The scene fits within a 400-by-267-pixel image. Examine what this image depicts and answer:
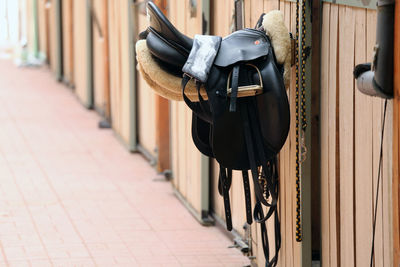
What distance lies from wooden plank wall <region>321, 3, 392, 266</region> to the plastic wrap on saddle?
58 centimetres

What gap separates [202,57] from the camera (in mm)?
4625

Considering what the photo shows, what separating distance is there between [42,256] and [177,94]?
1754mm

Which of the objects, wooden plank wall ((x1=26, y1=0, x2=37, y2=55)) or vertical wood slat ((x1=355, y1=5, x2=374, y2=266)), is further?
wooden plank wall ((x1=26, y1=0, x2=37, y2=55))

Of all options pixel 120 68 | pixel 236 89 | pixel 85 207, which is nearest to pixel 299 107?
pixel 236 89

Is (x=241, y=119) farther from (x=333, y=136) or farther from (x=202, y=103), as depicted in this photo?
(x=333, y=136)

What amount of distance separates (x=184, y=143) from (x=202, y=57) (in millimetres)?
2787

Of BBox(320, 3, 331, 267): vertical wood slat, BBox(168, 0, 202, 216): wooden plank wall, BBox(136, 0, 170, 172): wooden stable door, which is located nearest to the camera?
BBox(320, 3, 331, 267): vertical wood slat

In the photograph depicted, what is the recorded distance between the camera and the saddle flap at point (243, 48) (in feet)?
15.1

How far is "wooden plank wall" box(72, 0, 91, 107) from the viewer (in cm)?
1186

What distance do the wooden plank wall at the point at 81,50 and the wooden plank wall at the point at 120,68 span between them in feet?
4.71

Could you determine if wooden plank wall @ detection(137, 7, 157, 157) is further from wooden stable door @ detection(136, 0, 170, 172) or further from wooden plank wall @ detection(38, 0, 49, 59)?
wooden plank wall @ detection(38, 0, 49, 59)

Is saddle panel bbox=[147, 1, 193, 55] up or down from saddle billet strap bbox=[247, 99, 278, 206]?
up

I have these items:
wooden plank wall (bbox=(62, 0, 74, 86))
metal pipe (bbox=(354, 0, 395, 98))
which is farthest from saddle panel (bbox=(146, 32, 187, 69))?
wooden plank wall (bbox=(62, 0, 74, 86))

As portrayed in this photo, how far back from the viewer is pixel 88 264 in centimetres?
577
